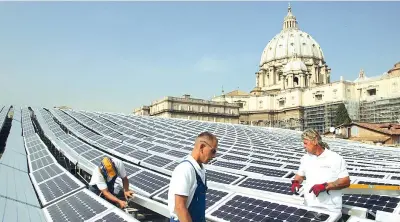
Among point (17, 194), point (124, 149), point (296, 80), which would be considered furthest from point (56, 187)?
point (296, 80)

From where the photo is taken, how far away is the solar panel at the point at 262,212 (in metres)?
4.91

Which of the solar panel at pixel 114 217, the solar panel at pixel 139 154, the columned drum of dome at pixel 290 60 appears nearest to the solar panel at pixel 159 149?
the solar panel at pixel 139 154

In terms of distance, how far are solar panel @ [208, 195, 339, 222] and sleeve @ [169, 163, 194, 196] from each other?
1992mm

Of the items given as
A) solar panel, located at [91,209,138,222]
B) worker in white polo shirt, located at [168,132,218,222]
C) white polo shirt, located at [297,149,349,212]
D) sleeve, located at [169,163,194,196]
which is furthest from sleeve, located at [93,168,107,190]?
white polo shirt, located at [297,149,349,212]

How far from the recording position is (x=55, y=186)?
8.27 meters

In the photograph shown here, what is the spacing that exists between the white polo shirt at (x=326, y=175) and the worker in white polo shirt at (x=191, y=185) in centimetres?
209

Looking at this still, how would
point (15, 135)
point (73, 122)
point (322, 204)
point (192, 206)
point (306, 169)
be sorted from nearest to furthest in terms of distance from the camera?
1. point (192, 206)
2. point (322, 204)
3. point (306, 169)
4. point (15, 135)
5. point (73, 122)

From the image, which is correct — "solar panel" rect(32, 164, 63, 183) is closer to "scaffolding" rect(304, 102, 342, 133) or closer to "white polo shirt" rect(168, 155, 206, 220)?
"white polo shirt" rect(168, 155, 206, 220)

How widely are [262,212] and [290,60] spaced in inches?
4644

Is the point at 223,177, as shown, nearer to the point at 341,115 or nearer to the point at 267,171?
the point at 267,171

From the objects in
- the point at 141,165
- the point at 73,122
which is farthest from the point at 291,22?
the point at 141,165

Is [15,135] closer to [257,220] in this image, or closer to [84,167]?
[84,167]

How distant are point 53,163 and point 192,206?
8.67m

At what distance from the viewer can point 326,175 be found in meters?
5.26
